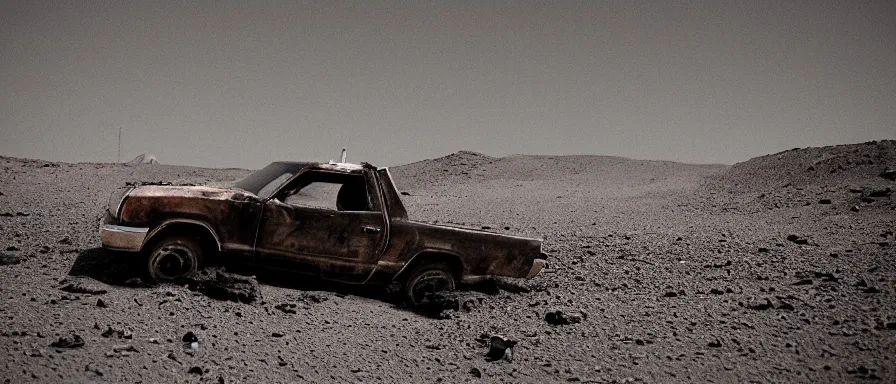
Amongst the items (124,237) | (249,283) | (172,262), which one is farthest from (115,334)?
(249,283)

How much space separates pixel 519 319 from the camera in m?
6.79

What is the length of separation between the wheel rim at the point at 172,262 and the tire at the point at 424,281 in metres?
2.18

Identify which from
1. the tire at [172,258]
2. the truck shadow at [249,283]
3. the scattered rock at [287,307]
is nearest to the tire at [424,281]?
the truck shadow at [249,283]

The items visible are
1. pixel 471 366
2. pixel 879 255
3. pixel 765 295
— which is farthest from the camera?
pixel 879 255

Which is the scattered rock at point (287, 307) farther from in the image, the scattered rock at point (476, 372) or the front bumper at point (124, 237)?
the scattered rock at point (476, 372)

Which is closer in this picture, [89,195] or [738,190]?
[89,195]

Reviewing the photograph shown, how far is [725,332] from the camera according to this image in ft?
20.4

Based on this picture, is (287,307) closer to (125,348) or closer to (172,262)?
(172,262)

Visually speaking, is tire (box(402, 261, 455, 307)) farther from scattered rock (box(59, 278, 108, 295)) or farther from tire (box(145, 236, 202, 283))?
scattered rock (box(59, 278, 108, 295))

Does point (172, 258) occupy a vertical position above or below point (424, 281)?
above

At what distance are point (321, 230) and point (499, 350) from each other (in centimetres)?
219

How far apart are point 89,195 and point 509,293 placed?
49.2ft

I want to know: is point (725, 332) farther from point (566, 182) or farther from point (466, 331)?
point (566, 182)

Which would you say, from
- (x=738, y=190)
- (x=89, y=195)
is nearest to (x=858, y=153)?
(x=738, y=190)
